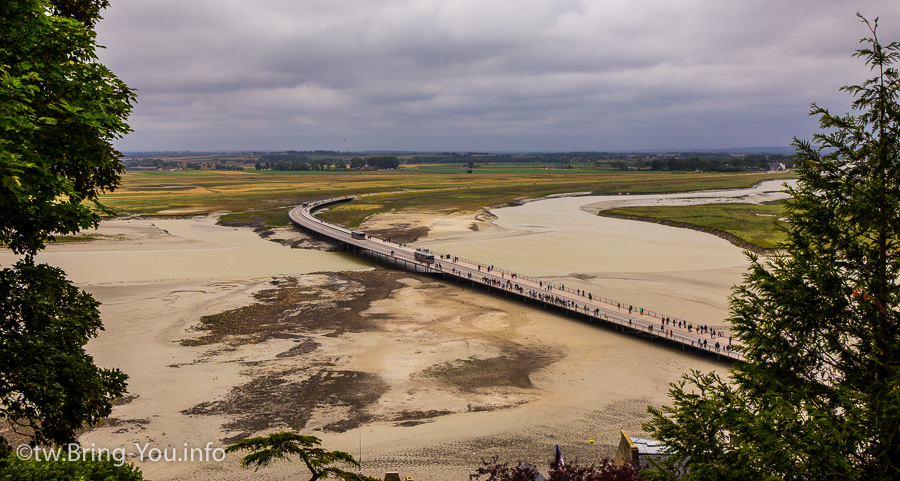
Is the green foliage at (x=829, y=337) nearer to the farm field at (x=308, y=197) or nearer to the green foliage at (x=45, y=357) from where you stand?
the green foliage at (x=45, y=357)

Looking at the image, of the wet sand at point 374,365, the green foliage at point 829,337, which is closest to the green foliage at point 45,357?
the green foliage at point 829,337

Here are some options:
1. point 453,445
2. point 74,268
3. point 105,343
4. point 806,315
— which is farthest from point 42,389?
point 74,268

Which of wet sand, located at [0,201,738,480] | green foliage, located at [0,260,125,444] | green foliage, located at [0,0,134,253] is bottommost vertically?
wet sand, located at [0,201,738,480]

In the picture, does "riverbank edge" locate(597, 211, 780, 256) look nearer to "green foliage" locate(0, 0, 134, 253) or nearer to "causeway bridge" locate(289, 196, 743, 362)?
"causeway bridge" locate(289, 196, 743, 362)

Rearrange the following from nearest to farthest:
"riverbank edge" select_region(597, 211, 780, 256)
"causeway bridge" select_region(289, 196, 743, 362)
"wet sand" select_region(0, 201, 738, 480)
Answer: "wet sand" select_region(0, 201, 738, 480) < "causeway bridge" select_region(289, 196, 743, 362) < "riverbank edge" select_region(597, 211, 780, 256)

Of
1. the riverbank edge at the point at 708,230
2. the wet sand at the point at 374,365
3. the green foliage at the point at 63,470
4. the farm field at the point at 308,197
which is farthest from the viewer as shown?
the farm field at the point at 308,197

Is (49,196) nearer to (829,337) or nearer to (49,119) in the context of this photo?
(49,119)

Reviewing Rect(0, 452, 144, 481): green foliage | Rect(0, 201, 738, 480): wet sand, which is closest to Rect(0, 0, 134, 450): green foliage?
Rect(0, 452, 144, 481): green foliage
